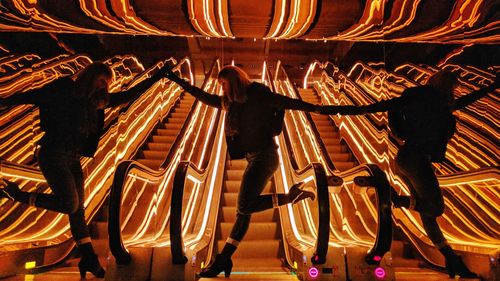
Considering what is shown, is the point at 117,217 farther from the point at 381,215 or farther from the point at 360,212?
the point at 360,212

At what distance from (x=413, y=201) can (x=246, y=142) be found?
1424 millimetres

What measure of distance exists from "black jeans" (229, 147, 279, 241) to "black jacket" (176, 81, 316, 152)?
0.28ft

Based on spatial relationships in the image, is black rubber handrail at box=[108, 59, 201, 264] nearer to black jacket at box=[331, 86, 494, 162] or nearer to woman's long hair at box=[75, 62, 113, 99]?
woman's long hair at box=[75, 62, 113, 99]

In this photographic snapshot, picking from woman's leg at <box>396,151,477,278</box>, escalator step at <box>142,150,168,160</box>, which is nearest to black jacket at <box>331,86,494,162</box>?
woman's leg at <box>396,151,477,278</box>

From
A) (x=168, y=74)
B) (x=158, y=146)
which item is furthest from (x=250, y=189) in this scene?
(x=158, y=146)

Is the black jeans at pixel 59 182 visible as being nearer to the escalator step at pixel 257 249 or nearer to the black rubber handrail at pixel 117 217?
the black rubber handrail at pixel 117 217

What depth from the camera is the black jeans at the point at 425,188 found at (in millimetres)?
3332

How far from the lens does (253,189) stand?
Answer: 3.25 metres

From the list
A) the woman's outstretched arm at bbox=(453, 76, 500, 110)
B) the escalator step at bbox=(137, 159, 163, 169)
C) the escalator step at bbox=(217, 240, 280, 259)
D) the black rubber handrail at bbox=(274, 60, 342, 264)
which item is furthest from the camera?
the escalator step at bbox=(137, 159, 163, 169)

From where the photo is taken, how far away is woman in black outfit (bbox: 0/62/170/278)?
10.3 feet

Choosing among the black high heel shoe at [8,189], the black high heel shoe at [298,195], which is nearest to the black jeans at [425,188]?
the black high heel shoe at [298,195]

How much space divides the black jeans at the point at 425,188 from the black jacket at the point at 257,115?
2.98ft

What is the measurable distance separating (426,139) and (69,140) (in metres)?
2.83

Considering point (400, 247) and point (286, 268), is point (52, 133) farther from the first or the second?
point (400, 247)
